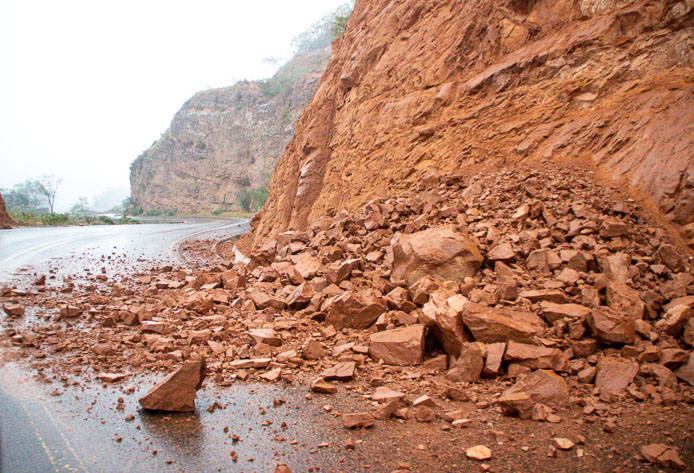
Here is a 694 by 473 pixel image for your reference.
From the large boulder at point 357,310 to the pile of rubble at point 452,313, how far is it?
17 mm

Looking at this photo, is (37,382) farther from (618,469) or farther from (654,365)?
(654,365)

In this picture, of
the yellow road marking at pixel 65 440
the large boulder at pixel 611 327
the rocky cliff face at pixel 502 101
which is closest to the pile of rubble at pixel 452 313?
the large boulder at pixel 611 327

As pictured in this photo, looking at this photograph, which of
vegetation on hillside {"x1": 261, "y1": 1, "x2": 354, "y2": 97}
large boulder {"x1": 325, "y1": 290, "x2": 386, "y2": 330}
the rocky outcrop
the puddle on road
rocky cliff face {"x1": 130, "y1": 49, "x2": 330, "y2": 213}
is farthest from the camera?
vegetation on hillside {"x1": 261, "y1": 1, "x2": 354, "y2": 97}

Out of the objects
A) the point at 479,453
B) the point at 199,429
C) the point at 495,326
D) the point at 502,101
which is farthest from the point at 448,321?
the point at 502,101

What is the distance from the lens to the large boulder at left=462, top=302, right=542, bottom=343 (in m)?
3.69

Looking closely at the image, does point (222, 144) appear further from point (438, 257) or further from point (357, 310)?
point (357, 310)

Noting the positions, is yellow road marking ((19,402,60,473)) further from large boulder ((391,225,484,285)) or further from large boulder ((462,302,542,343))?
large boulder ((391,225,484,285))

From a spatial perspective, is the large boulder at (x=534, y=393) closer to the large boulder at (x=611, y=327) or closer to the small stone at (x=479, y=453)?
the small stone at (x=479, y=453)

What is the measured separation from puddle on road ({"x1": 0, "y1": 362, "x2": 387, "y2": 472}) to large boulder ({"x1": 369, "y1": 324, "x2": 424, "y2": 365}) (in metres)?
0.87

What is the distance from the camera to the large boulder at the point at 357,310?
475 cm

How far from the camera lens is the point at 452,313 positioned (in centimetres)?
398

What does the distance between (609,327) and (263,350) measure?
3.43m

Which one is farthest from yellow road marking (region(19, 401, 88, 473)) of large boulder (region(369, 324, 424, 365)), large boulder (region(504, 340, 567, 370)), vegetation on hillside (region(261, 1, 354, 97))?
vegetation on hillside (region(261, 1, 354, 97))

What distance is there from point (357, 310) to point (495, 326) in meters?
1.65
